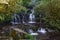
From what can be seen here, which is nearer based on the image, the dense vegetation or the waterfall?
the dense vegetation

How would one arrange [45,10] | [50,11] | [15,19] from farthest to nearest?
[15,19] → [45,10] → [50,11]

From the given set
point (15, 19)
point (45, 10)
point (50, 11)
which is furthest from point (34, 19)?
point (50, 11)

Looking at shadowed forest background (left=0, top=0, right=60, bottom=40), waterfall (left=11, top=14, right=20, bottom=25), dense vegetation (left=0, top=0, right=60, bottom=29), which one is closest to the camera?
dense vegetation (left=0, top=0, right=60, bottom=29)

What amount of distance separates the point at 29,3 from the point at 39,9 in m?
0.68

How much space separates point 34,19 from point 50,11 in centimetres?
112

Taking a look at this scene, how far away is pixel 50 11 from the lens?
517cm

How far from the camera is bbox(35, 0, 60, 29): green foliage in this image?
5.05 m

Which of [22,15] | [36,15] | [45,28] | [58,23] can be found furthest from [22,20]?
[58,23]

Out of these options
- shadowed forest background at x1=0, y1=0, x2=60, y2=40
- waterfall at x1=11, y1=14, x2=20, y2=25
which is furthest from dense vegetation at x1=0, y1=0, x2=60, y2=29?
waterfall at x1=11, y1=14, x2=20, y2=25

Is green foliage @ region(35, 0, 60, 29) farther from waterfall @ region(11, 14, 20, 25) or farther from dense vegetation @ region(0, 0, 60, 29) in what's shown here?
waterfall @ region(11, 14, 20, 25)

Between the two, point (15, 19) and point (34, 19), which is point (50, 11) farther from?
point (15, 19)

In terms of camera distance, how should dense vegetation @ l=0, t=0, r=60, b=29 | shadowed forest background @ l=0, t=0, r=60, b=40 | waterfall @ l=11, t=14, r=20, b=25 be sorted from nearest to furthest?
dense vegetation @ l=0, t=0, r=60, b=29, shadowed forest background @ l=0, t=0, r=60, b=40, waterfall @ l=11, t=14, r=20, b=25

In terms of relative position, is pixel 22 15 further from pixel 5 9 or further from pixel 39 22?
pixel 5 9

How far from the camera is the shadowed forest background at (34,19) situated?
16.7 ft
